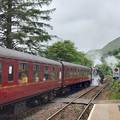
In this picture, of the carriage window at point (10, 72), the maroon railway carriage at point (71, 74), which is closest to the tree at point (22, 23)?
the maroon railway carriage at point (71, 74)

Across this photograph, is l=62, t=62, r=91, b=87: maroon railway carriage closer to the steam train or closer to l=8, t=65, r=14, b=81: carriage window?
the steam train

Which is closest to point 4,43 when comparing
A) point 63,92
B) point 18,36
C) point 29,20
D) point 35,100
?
point 18,36

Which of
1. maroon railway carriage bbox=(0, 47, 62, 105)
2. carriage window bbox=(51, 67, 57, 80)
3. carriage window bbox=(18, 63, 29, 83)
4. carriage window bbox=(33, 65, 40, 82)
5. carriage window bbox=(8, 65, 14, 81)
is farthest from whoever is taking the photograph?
carriage window bbox=(51, 67, 57, 80)

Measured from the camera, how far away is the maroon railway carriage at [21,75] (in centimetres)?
1616

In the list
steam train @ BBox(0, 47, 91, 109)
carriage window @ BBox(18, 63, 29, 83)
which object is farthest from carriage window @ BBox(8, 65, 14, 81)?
carriage window @ BBox(18, 63, 29, 83)

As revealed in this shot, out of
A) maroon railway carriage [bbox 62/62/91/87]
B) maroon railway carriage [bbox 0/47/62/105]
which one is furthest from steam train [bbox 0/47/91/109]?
maroon railway carriage [bbox 62/62/91/87]

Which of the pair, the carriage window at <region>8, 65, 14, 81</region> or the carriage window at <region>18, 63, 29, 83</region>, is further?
the carriage window at <region>18, 63, 29, 83</region>

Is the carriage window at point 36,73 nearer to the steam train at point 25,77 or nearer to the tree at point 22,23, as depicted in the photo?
the steam train at point 25,77

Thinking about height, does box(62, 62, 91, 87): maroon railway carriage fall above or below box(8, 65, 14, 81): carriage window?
above

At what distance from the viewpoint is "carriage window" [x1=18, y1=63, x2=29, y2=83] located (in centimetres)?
1834

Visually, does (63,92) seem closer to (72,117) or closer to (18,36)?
(18,36)

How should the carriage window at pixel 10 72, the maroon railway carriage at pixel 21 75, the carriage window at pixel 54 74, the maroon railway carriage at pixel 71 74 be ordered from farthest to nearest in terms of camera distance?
the maroon railway carriage at pixel 71 74 < the carriage window at pixel 54 74 < the carriage window at pixel 10 72 < the maroon railway carriage at pixel 21 75

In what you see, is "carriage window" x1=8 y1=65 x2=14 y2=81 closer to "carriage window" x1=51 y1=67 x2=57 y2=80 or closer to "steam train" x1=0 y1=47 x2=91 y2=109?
"steam train" x1=0 y1=47 x2=91 y2=109

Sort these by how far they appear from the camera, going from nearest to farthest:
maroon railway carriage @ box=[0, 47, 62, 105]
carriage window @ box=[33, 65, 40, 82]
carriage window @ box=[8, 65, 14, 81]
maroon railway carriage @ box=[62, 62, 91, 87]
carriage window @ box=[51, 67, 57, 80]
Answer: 1. maroon railway carriage @ box=[0, 47, 62, 105]
2. carriage window @ box=[8, 65, 14, 81]
3. carriage window @ box=[33, 65, 40, 82]
4. carriage window @ box=[51, 67, 57, 80]
5. maroon railway carriage @ box=[62, 62, 91, 87]
